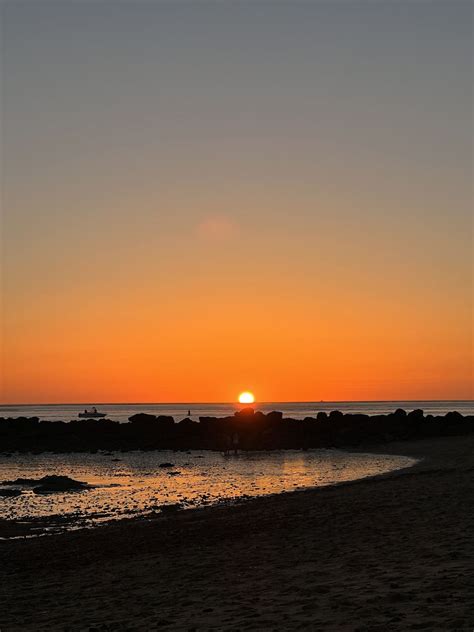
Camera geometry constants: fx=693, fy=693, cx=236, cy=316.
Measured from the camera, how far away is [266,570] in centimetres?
1381

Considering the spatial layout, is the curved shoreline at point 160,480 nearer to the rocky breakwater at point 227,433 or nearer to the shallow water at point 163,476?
the shallow water at point 163,476

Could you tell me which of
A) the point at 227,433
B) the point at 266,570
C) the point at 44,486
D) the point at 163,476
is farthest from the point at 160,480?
the point at 227,433

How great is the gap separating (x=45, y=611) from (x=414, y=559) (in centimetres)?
677

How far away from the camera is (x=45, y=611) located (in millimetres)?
12094

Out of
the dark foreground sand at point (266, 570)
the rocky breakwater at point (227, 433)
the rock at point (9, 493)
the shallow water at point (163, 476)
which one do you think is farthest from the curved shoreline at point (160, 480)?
the rocky breakwater at point (227, 433)

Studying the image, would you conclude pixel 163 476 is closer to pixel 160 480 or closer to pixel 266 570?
pixel 160 480

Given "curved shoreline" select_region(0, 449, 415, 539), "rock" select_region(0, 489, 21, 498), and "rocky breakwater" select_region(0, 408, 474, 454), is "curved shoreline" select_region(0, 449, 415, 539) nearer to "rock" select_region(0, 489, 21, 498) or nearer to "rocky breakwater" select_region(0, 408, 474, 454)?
"rock" select_region(0, 489, 21, 498)

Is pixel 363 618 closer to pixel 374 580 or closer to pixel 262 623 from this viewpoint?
pixel 262 623

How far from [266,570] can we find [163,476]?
86.2 feet

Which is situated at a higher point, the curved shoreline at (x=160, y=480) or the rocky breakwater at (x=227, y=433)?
the rocky breakwater at (x=227, y=433)

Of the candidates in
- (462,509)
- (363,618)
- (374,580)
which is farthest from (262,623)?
(462,509)

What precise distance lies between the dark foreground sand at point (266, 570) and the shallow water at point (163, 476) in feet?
17.1

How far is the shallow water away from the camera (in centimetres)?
2731

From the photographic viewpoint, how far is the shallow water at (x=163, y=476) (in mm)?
27312
